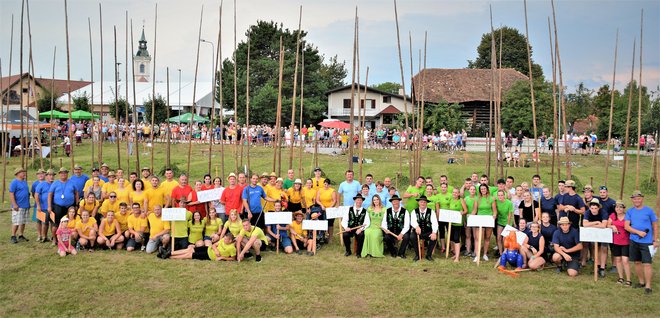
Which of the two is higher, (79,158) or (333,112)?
(333,112)

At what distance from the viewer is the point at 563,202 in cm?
955

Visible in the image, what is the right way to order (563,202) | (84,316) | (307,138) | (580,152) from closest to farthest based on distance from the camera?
(84,316) < (563,202) < (580,152) < (307,138)

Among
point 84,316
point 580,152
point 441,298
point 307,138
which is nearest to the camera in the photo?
point 84,316

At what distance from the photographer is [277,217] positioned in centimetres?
1004

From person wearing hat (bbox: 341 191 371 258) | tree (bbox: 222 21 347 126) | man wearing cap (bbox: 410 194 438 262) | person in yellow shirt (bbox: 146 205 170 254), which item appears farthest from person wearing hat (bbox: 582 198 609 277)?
tree (bbox: 222 21 347 126)

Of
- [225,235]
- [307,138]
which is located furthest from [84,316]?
[307,138]

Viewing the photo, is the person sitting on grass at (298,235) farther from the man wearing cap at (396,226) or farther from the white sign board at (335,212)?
the man wearing cap at (396,226)

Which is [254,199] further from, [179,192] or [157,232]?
[157,232]

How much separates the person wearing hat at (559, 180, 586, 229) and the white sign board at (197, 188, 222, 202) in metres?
5.87

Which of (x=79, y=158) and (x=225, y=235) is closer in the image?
(x=225, y=235)

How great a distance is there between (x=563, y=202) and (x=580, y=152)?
2002 cm

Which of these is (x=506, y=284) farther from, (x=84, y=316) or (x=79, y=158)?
(x=79, y=158)

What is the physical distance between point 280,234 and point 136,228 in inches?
99.1

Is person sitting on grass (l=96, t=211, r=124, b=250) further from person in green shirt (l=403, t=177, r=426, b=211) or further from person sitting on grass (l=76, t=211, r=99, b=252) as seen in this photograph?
person in green shirt (l=403, t=177, r=426, b=211)
